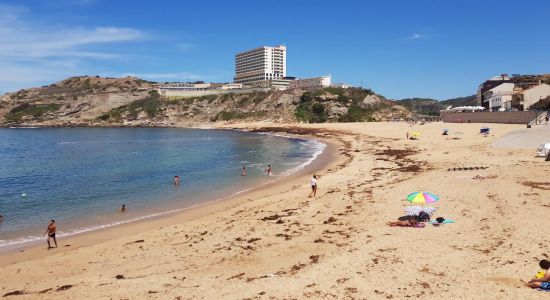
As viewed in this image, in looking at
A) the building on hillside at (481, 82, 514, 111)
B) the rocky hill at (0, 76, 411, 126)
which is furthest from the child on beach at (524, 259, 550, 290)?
the rocky hill at (0, 76, 411, 126)

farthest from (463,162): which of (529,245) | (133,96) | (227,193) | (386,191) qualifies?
(133,96)

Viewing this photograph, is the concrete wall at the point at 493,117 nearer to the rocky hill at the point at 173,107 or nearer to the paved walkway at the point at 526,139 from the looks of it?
the paved walkway at the point at 526,139

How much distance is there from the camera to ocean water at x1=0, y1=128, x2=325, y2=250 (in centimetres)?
2340

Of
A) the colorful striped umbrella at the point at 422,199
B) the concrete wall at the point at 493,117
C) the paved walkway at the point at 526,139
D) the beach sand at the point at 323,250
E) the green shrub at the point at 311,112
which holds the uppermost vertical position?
the green shrub at the point at 311,112

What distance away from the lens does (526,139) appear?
126 ft

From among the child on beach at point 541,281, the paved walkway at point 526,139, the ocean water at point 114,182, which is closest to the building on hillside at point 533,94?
the paved walkway at point 526,139

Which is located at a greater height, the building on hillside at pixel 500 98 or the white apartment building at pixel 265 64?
the white apartment building at pixel 265 64

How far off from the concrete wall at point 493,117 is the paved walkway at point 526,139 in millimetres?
15467

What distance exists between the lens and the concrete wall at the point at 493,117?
187 ft

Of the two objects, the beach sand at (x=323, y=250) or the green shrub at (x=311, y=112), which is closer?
the beach sand at (x=323, y=250)

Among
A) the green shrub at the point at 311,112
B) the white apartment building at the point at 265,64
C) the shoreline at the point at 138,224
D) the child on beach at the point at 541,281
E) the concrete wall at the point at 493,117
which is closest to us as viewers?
the child on beach at the point at 541,281

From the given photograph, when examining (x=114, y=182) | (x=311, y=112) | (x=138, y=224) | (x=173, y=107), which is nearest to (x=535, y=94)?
(x=311, y=112)

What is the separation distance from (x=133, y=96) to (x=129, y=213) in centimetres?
14419

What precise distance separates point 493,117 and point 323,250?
60015 millimetres
